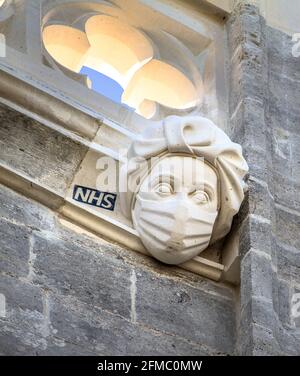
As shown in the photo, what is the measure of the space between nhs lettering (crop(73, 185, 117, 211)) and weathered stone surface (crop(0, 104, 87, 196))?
4cm

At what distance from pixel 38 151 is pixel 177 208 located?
465mm

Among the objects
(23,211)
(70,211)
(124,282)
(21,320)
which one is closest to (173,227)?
(124,282)

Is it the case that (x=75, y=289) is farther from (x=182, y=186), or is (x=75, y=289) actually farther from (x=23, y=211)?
(x=182, y=186)

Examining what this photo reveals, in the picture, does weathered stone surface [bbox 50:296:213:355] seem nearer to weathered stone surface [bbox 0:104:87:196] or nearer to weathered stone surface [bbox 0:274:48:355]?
weathered stone surface [bbox 0:274:48:355]

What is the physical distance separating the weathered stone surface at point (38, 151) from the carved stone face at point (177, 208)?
234 millimetres

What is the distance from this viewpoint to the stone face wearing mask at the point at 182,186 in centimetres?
519

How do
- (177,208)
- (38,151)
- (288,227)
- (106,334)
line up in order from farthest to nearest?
(288,227), (38,151), (177,208), (106,334)

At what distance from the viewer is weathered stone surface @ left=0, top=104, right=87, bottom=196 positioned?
17.3ft

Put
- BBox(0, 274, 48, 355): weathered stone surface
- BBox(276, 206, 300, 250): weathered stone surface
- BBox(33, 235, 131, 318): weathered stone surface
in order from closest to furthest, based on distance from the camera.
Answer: BBox(0, 274, 48, 355): weathered stone surface
BBox(33, 235, 131, 318): weathered stone surface
BBox(276, 206, 300, 250): weathered stone surface

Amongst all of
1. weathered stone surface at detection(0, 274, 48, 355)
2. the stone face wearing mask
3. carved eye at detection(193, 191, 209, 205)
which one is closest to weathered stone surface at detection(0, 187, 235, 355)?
weathered stone surface at detection(0, 274, 48, 355)

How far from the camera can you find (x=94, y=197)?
534cm

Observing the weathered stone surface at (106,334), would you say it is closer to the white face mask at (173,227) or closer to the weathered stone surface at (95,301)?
the weathered stone surface at (95,301)

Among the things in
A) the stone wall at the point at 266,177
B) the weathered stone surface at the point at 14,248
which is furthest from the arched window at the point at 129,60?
the weathered stone surface at the point at 14,248

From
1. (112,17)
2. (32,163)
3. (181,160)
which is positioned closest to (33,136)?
(32,163)
